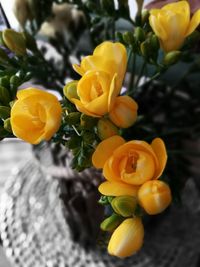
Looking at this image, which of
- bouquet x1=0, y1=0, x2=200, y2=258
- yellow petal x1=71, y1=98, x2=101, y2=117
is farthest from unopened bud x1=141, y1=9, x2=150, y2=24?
yellow petal x1=71, y1=98, x2=101, y2=117

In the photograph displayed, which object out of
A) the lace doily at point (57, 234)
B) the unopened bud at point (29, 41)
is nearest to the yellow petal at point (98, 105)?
the unopened bud at point (29, 41)

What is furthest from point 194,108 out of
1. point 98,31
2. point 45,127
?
point 45,127

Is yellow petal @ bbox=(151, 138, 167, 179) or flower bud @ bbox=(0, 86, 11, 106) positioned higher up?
flower bud @ bbox=(0, 86, 11, 106)

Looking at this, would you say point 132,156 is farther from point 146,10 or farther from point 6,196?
point 6,196

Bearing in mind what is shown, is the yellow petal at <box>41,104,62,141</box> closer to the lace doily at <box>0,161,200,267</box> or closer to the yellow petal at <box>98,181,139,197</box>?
the yellow petal at <box>98,181,139,197</box>

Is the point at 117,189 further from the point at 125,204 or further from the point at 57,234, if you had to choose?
the point at 57,234

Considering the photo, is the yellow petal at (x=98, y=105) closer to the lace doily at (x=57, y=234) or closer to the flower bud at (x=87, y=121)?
the flower bud at (x=87, y=121)

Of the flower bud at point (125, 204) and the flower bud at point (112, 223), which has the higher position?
the flower bud at point (125, 204)
